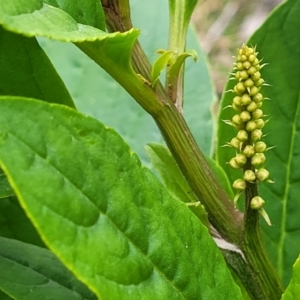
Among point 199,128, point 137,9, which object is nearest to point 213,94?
point 199,128

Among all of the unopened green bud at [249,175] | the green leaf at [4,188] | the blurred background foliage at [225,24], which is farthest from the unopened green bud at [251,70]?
the blurred background foliage at [225,24]

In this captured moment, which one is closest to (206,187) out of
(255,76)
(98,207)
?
(255,76)

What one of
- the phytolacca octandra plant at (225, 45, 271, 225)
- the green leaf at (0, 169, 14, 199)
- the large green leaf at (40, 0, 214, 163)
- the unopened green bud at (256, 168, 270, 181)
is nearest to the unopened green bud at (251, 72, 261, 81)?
the phytolacca octandra plant at (225, 45, 271, 225)

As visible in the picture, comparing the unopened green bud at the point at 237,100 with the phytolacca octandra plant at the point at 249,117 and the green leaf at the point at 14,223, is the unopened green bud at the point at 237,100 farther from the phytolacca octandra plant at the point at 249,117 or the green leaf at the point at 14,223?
the green leaf at the point at 14,223

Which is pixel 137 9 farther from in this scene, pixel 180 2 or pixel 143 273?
pixel 143 273

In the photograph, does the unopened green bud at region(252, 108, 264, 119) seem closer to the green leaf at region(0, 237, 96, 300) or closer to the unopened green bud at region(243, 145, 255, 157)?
the unopened green bud at region(243, 145, 255, 157)

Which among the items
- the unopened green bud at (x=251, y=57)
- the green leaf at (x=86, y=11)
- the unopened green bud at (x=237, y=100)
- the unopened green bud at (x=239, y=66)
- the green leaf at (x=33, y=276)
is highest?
the green leaf at (x=86, y=11)

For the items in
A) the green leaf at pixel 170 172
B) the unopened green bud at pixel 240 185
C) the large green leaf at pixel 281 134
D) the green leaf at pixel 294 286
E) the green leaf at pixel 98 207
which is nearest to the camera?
the green leaf at pixel 98 207
